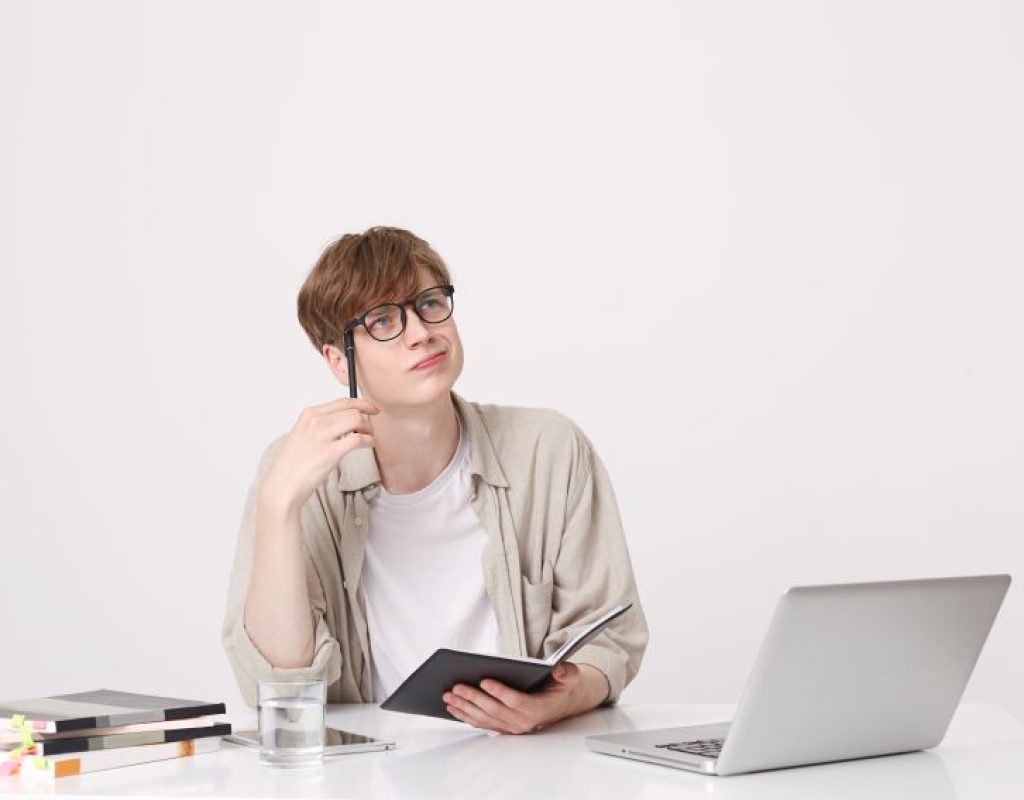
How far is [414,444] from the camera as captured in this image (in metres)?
2.38

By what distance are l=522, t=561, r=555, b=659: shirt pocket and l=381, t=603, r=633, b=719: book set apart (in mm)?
478

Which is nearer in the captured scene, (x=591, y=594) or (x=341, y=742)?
(x=341, y=742)

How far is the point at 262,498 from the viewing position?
6.82 ft

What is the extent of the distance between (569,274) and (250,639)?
2094 mm

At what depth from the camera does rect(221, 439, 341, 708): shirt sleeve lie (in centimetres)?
209

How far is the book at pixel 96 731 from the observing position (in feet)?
5.08

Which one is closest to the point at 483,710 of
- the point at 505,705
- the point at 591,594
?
the point at 505,705

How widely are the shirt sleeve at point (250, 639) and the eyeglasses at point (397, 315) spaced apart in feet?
0.93

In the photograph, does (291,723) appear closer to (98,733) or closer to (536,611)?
(98,733)

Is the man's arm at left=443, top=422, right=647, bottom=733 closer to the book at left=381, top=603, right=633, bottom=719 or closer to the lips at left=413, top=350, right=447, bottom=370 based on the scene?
the book at left=381, top=603, right=633, bottom=719

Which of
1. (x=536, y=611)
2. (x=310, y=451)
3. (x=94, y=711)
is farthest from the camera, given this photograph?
(x=536, y=611)

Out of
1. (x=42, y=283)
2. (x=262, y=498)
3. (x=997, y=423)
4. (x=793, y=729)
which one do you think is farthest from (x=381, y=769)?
(x=42, y=283)

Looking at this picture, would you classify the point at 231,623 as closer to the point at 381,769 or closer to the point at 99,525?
the point at 381,769

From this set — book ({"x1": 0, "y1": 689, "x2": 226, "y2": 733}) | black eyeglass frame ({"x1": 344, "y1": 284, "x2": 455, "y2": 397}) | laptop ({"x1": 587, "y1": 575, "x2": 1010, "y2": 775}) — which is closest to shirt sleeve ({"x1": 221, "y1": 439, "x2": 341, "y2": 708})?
black eyeglass frame ({"x1": 344, "y1": 284, "x2": 455, "y2": 397})
